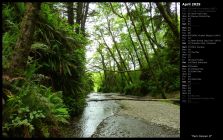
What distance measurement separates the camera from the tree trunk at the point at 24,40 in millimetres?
4602

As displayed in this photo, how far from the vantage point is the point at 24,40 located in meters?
4.68

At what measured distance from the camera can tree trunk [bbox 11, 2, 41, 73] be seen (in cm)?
460

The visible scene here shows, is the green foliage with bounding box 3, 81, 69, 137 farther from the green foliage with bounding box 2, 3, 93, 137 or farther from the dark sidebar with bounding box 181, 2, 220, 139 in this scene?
the dark sidebar with bounding box 181, 2, 220, 139

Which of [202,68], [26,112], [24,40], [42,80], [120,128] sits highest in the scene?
[24,40]

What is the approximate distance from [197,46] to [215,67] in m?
0.45

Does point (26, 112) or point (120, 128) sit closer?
point (26, 112)

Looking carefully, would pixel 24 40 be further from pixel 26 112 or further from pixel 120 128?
pixel 120 128

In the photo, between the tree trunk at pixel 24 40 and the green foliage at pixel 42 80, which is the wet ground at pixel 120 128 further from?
the tree trunk at pixel 24 40

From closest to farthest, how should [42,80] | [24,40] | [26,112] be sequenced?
[26,112], [24,40], [42,80]

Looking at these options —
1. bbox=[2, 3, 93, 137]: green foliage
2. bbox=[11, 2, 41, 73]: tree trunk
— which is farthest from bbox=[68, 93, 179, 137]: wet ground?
bbox=[11, 2, 41, 73]: tree trunk

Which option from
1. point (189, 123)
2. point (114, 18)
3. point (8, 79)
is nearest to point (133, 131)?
point (189, 123)

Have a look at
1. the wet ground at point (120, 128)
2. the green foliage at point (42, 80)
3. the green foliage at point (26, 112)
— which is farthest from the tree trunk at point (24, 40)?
the wet ground at point (120, 128)

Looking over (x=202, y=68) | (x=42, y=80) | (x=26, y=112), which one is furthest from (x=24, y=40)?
(x=202, y=68)

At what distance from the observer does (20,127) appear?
4.16m
